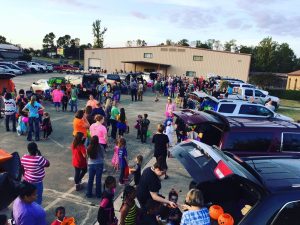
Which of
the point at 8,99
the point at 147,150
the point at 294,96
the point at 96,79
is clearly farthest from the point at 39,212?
the point at 294,96

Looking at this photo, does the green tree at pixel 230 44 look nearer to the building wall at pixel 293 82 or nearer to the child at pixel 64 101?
the building wall at pixel 293 82

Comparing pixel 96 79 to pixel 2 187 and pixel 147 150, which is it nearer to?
pixel 147 150

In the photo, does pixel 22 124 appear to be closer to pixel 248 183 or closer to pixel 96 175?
pixel 96 175

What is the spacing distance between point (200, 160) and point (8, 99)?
1007cm

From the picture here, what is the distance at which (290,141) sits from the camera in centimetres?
779

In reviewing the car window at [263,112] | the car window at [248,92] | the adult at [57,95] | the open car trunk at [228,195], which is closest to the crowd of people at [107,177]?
the open car trunk at [228,195]

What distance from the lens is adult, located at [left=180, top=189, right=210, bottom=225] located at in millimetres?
3752

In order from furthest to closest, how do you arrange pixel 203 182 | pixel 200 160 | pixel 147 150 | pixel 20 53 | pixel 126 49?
pixel 20 53
pixel 126 49
pixel 147 150
pixel 200 160
pixel 203 182

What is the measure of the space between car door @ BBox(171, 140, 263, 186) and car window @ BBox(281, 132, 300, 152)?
344cm

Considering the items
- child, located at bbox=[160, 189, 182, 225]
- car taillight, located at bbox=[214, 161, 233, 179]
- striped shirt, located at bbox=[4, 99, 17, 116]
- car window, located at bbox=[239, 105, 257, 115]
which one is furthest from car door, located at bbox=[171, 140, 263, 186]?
car window, located at bbox=[239, 105, 257, 115]

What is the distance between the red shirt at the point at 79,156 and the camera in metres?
7.38

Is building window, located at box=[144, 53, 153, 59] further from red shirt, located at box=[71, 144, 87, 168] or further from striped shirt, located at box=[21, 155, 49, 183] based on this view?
striped shirt, located at box=[21, 155, 49, 183]

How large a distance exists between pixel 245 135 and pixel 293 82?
195ft

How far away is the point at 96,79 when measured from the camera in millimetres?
23906
